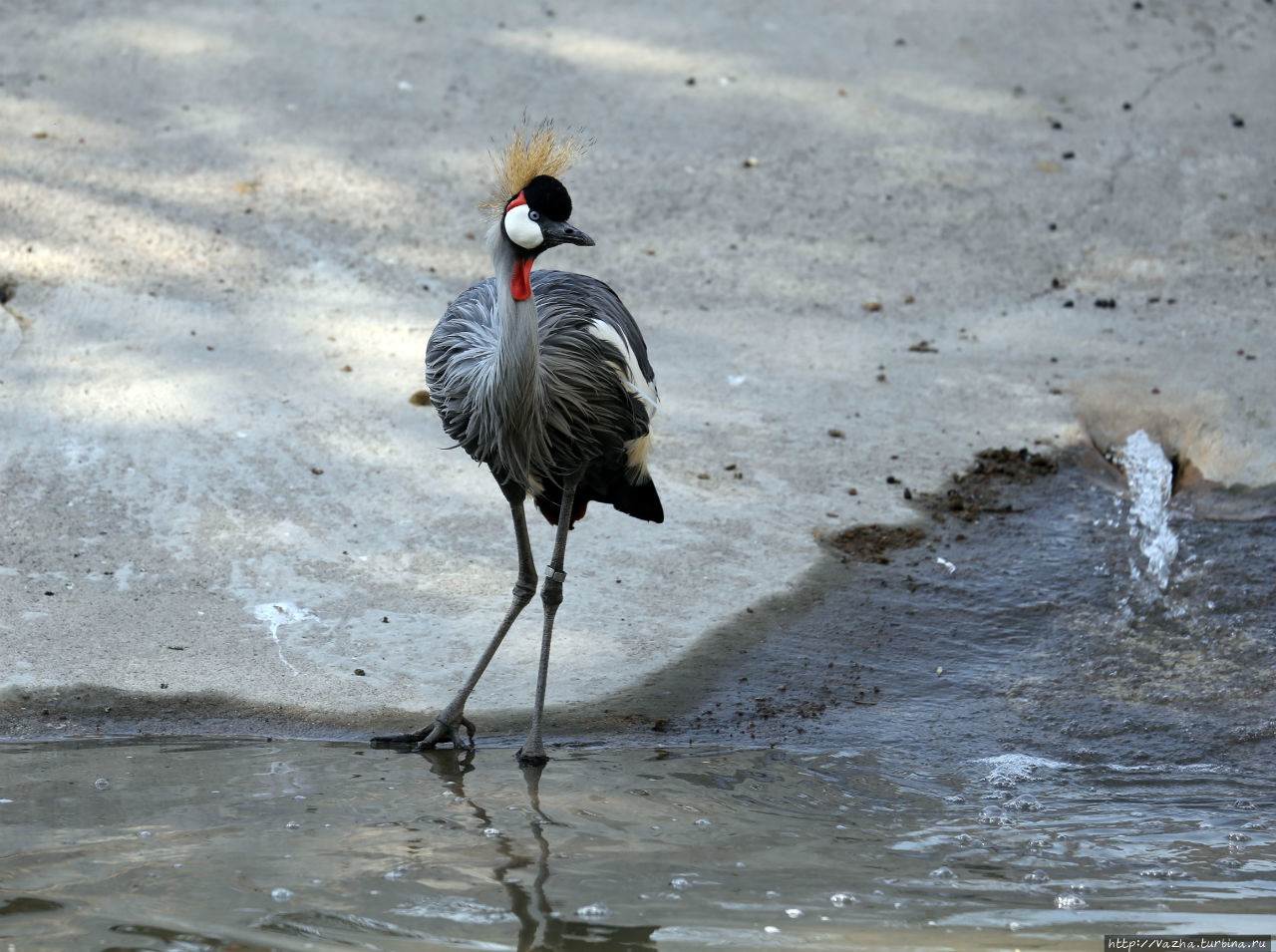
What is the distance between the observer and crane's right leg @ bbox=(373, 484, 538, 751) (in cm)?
395

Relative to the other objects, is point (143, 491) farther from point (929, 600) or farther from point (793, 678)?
point (929, 600)

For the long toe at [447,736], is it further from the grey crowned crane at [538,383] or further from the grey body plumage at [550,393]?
the grey body plumage at [550,393]

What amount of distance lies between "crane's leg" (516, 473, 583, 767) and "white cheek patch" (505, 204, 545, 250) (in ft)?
2.64

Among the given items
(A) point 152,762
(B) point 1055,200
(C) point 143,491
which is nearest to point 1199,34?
(B) point 1055,200

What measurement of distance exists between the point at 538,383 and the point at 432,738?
1110 millimetres

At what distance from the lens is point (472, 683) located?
402 centimetres

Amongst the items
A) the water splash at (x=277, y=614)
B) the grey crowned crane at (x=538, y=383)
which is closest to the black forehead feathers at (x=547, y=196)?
the grey crowned crane at (x=538, y=383)

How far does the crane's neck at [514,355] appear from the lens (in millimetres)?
3553

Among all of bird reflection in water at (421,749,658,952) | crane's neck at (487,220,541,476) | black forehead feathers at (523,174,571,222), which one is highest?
black forehead feathers at (523,174,571,222)

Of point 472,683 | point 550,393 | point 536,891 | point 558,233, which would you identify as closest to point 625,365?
point 550,393

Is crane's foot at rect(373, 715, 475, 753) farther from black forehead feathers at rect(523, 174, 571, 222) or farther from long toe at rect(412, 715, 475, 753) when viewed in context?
black forehead feathers at rect(523, 174, 571, 222)

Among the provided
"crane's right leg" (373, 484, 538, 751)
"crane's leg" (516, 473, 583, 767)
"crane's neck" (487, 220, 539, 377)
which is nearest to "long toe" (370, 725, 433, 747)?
"crane's right leg" (373, 484, 538, 751)

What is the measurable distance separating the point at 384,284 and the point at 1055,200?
12.9 ft

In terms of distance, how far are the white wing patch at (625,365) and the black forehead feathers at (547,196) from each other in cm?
50
